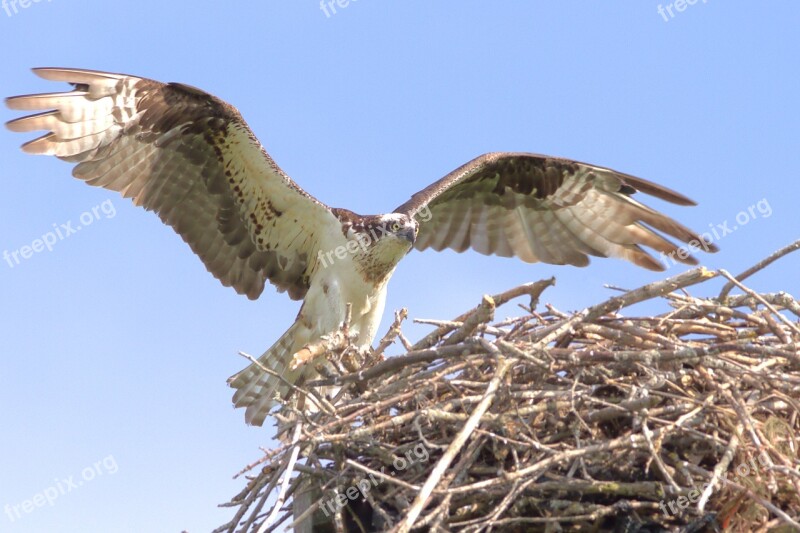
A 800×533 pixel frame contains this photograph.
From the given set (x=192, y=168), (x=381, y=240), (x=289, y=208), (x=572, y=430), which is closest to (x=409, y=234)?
(x=381, y=240)

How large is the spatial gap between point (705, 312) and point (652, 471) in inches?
44.2

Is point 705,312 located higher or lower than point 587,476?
higher

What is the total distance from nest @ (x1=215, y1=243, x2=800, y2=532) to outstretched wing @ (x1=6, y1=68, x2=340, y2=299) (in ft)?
7.80

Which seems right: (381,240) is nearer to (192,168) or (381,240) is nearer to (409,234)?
(409,234)

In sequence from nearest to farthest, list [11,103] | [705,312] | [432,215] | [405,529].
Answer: [405,529]
[705,312]
[11,103]
[432,215]

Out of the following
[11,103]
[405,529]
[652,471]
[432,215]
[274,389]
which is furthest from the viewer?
[432,215]

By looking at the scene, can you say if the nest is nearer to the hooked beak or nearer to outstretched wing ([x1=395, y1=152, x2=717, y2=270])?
the hooked beak

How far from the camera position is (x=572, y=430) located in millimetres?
4883

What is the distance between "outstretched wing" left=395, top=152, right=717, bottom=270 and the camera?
7.81 meters

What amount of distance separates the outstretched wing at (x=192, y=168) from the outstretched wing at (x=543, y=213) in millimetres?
938

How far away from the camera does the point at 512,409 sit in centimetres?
486

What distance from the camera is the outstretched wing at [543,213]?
781 cm

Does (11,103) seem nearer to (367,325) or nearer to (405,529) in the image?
(367,325)

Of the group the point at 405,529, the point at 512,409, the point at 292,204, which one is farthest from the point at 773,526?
the point at 292,204
